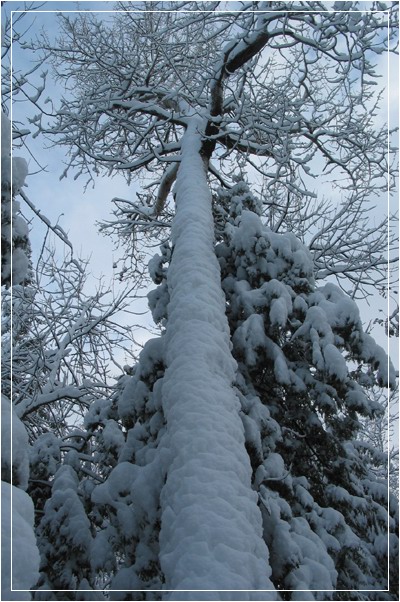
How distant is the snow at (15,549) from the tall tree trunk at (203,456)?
0.65 m

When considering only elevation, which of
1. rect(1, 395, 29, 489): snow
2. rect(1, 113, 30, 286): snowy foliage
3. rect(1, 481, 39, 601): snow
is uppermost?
rect(1, 113, 30, 286): snowy foliage

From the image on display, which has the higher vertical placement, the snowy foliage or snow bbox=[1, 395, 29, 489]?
the snowy foliage

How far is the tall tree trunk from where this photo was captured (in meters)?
2.37

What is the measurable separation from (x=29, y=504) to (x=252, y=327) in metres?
2.44

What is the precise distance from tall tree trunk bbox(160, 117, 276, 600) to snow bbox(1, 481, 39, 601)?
25.7 inches

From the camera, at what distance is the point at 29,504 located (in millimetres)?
2273

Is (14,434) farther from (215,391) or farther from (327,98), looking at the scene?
(327,98)

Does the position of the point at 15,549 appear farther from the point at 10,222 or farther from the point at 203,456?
the point at 10,222

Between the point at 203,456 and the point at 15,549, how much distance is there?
1.08 metres

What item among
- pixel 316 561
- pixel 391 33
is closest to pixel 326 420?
pixel 316 561

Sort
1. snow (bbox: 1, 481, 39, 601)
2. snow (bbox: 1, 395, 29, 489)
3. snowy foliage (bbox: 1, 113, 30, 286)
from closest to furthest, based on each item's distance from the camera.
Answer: snow (bbox: 1, 481, 39, 601), snow (bbox: 1, 395, 29, 489), snowy foliage (bbox: 1, 113, 30, 286)

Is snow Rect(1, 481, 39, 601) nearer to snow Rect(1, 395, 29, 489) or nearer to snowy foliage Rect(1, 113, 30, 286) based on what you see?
snow Rect(1, 395, 29, 489)

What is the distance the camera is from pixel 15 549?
204 centimetres

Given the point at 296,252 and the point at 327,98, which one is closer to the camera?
the point at 296,252
